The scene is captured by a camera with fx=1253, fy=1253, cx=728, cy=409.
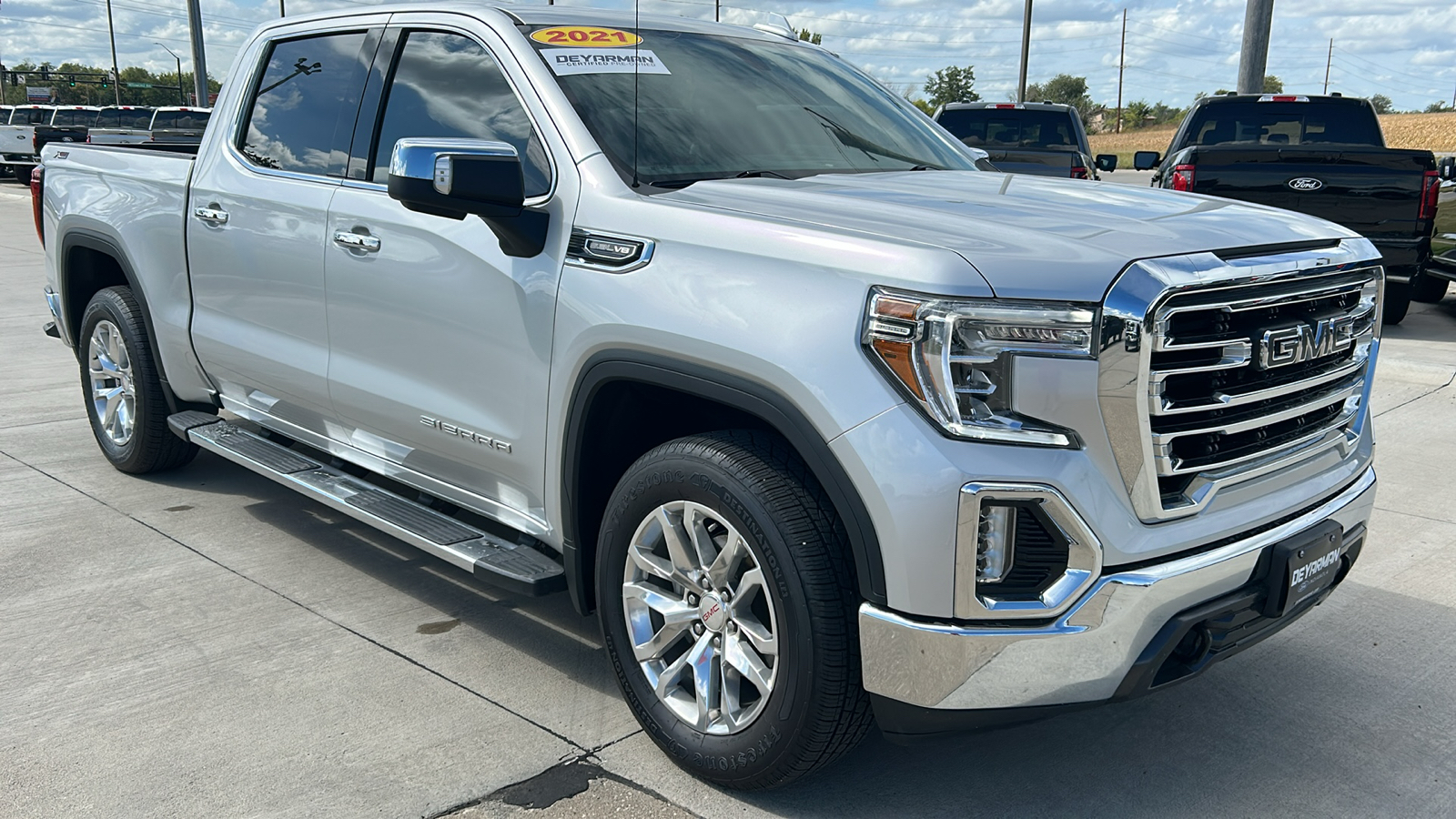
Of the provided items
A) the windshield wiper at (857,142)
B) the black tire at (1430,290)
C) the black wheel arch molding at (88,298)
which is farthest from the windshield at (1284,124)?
the black wheel arch molding at (88,298)

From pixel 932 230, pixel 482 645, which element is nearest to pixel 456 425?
pixel 482 645

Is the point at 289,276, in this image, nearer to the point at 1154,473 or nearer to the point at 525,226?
the point at 525,226

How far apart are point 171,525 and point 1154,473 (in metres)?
4.03

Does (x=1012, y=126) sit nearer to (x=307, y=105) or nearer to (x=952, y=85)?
(x=307, y=105)

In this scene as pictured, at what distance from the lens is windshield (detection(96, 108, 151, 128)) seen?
29266 mm

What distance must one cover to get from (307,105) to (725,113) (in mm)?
1651

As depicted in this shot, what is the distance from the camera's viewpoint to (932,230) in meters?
2.72

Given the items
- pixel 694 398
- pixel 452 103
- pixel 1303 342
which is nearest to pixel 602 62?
pixel 452 103

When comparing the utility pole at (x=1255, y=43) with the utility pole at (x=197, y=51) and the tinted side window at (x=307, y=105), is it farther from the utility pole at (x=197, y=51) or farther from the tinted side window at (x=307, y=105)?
the utility pole at (x=197, y=51)

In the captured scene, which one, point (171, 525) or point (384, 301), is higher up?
point (384, 301)

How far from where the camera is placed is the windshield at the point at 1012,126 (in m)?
14.2

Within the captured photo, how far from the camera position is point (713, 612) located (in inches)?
118

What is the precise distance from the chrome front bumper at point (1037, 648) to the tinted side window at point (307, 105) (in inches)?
103

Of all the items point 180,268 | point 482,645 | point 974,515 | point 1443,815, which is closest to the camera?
point 974,515
